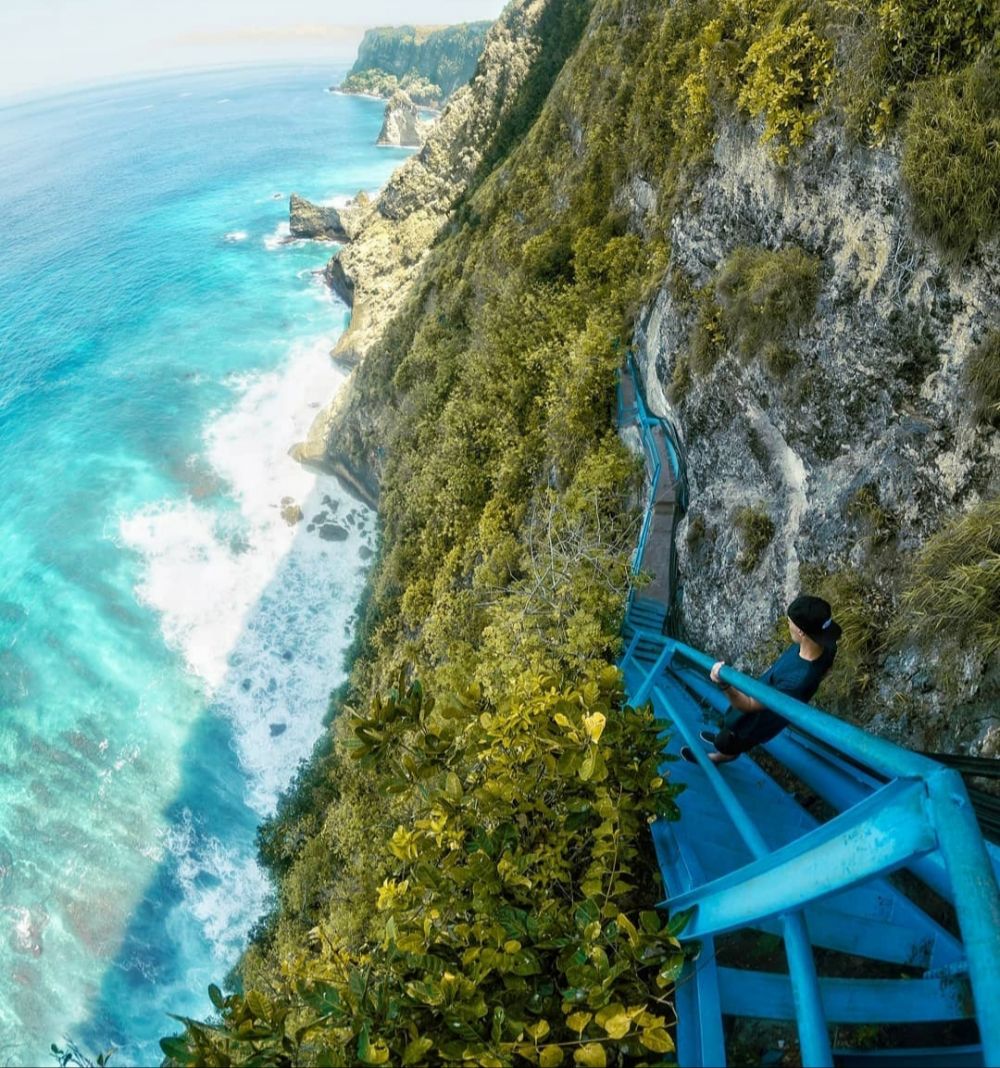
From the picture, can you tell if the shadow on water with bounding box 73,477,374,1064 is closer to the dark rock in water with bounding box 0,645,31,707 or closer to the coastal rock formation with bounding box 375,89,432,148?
the dark rock in water with bounding box 0,645,31,707

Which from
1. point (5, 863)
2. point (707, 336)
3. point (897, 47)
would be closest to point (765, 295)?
point (707, 336)

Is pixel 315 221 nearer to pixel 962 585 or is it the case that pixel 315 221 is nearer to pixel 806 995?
pixel 962 585

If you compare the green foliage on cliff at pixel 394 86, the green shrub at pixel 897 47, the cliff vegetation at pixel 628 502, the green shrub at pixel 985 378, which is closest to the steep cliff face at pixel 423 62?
the green foliage on cliff at pixel 394 86

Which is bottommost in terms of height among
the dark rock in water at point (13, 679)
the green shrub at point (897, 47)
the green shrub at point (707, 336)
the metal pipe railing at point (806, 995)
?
the dark rock in water at point (13, 679)

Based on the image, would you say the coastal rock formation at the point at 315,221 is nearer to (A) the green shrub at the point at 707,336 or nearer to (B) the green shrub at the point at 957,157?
(A) the green shrub at the point at 707,336

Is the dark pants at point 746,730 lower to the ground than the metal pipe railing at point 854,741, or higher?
lower

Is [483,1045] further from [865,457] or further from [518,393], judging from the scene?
[518,393]
